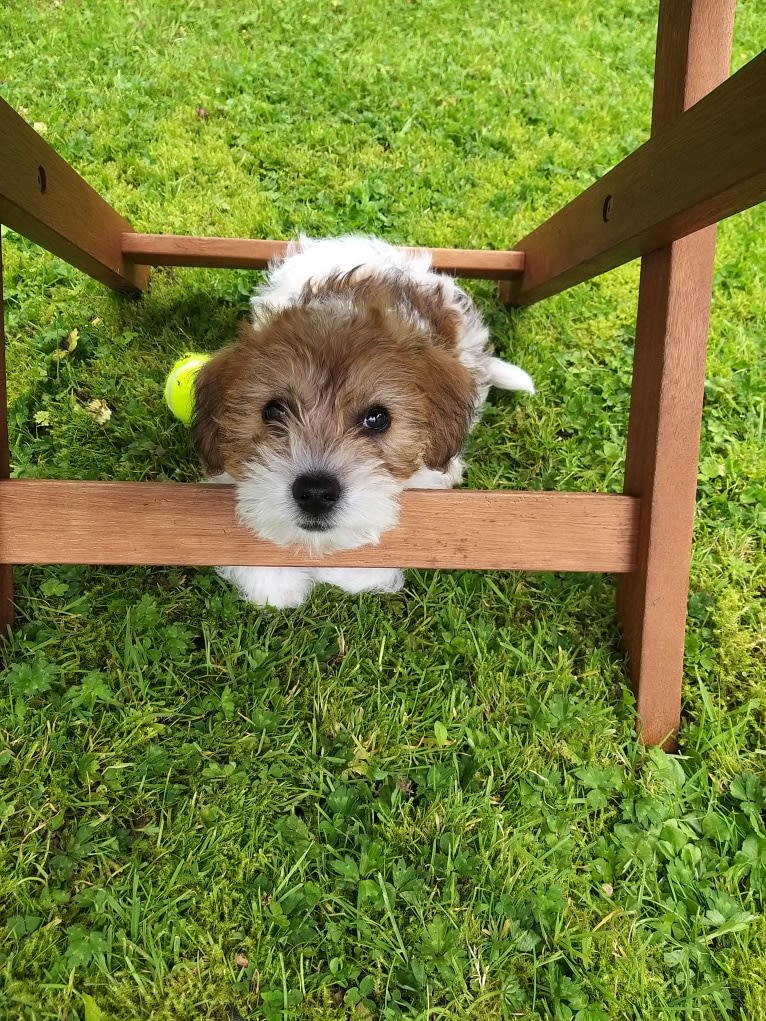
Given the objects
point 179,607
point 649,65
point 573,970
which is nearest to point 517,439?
point 179,607

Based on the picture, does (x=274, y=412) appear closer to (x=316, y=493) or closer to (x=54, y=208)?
(x=316, y=493)

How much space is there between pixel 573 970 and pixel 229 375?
2080mm

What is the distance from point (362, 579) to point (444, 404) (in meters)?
0.78

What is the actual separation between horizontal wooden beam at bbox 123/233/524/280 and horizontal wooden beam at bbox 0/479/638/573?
4.25 feet

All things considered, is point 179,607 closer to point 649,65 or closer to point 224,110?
point 224,110

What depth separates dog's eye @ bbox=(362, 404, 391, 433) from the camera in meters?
2.03

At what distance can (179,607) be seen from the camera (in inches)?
104

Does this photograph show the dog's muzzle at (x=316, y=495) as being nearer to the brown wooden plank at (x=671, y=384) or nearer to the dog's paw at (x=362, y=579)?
the dog's paw at (x=362, y=579)

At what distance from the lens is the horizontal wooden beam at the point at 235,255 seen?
2838mm

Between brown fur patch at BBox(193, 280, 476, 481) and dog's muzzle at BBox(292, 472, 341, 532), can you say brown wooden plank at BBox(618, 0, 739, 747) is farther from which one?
dog's muzzle at BBox(292, 472, 341, 532)

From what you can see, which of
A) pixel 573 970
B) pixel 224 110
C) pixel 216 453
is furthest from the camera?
pixel 224 110

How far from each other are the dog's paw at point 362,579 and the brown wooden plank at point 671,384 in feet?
2.92

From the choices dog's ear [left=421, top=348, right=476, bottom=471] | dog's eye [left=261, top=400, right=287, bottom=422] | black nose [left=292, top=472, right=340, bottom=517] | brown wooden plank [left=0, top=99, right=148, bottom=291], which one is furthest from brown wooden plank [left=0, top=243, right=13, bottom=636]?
dog's ear [left=421, top=348, right=476, bottom=471]

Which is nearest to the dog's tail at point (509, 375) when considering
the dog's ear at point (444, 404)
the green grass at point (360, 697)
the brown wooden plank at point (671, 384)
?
the green grass at point (360, 697)
